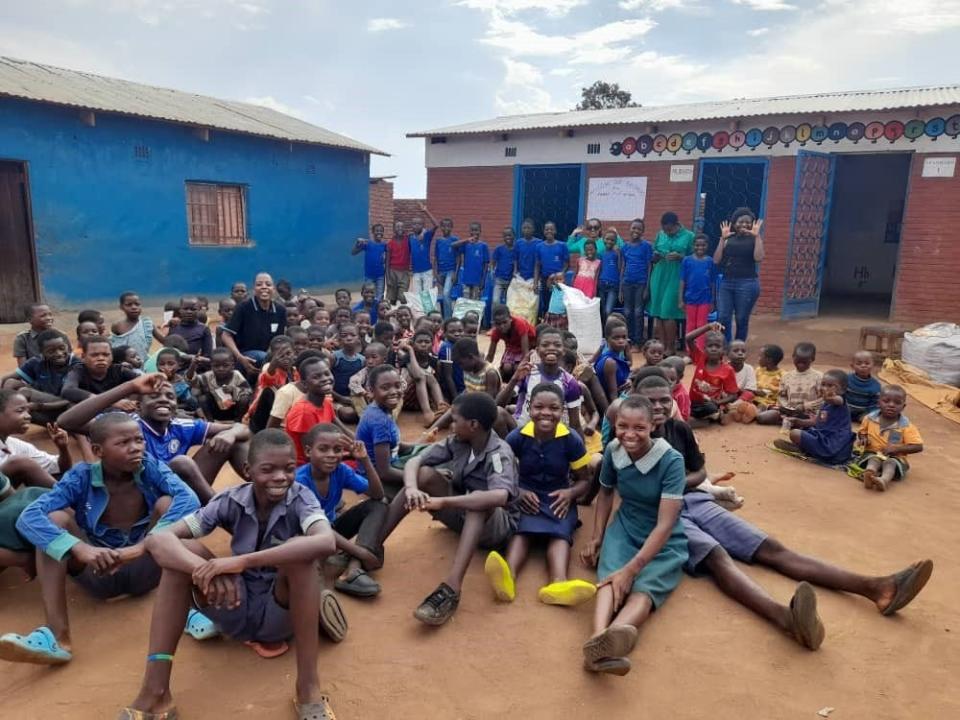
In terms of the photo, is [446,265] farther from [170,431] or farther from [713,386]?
[170,431]

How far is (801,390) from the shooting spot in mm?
5664

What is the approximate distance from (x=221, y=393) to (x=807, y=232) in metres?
8.44

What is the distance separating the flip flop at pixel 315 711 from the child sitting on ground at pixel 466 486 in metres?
0.72

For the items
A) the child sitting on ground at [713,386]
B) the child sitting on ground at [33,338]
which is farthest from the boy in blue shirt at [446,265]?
the child sitting on ground at [33,338]

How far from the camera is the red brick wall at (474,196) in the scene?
12523 mm

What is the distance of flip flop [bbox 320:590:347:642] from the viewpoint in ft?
8.52

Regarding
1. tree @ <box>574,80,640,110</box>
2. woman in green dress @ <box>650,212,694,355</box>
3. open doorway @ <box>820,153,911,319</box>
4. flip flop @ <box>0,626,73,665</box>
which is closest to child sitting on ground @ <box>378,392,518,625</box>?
flip flop @ <box>0,626,73,665</box>

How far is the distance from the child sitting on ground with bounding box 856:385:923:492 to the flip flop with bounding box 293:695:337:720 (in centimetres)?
371

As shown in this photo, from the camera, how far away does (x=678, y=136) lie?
1061cm

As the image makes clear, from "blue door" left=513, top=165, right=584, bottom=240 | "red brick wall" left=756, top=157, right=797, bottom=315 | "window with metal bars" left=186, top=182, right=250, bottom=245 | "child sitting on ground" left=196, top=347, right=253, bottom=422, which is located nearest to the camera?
"child sitting on ground" left=196, top=347, right=253, bottom=422

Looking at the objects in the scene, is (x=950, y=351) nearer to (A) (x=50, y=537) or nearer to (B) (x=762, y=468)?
(B) (x=762, y=468)

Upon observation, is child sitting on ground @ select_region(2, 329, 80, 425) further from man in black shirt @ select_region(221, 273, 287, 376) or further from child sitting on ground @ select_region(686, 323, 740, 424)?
child sitting on ground @ select_region(686, 323, 740, 424)

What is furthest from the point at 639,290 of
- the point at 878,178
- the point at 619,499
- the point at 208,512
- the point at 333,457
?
the point at 878,178

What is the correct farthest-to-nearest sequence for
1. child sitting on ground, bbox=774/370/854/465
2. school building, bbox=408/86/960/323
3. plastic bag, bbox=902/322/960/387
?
school building, bbox=408/86/960/323
plastic bag, bbox=902/322/960/387
child sitting on ground, bbox=774/370/854/465
